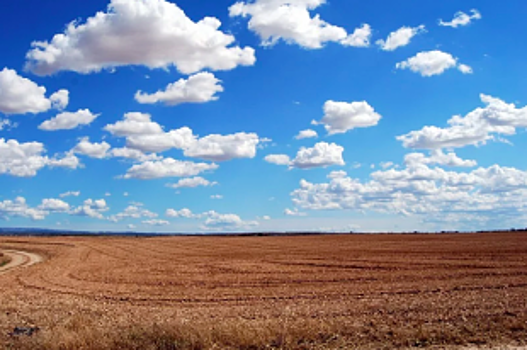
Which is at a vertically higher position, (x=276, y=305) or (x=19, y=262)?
(x=276, y=305)

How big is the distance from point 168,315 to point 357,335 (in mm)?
7484

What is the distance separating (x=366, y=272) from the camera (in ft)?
99.0

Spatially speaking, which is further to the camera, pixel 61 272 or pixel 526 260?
pixel 61 272

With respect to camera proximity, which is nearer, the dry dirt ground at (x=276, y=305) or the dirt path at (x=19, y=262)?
the dry dirt ground at (x=276, y=305)

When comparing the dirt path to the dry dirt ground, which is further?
the dirt path

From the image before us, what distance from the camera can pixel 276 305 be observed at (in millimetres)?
19281

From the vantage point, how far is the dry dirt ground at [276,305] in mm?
12375

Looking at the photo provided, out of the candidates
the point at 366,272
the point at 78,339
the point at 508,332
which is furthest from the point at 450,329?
the point at 366,272

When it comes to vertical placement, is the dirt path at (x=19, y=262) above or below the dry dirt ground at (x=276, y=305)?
below

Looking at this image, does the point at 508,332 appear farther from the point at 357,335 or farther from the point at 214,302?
the point at 214,302

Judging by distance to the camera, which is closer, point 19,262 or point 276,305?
point 276,305

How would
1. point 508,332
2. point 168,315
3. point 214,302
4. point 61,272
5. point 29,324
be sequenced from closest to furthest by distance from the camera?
point 508,332, point 29,324, point 168,315, point 214,302, point 61,272

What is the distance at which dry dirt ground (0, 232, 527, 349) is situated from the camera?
1238 centimetres

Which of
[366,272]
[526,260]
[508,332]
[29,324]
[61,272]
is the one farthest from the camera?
[61,272]
